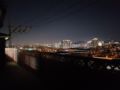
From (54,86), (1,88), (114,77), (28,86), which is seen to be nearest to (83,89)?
(114,77)

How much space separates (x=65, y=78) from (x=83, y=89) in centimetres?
152

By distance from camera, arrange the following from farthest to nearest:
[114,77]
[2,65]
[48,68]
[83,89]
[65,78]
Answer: [2,65], [48,68], [65,78], [83,89], [114,77]

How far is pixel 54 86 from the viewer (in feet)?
32.6

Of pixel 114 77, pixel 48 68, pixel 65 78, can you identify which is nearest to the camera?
pixel 114 77

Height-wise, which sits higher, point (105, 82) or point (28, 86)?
point (105, 82)

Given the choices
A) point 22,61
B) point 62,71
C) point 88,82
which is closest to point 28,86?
point 62,71

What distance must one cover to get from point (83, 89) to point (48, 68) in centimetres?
421

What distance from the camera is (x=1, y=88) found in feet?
32.3

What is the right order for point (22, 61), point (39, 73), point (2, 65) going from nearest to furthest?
point (39, 73) < point (2, 65) < point (22, 61)

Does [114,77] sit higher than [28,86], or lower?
higher

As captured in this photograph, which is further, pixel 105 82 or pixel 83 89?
pixel 83 89

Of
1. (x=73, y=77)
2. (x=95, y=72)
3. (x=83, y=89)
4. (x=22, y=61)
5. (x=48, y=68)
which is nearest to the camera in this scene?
(x=95, y=72)

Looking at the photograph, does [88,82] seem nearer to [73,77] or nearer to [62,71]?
[73,77]

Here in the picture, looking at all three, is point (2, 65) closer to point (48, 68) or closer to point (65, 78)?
point (48, 68)
